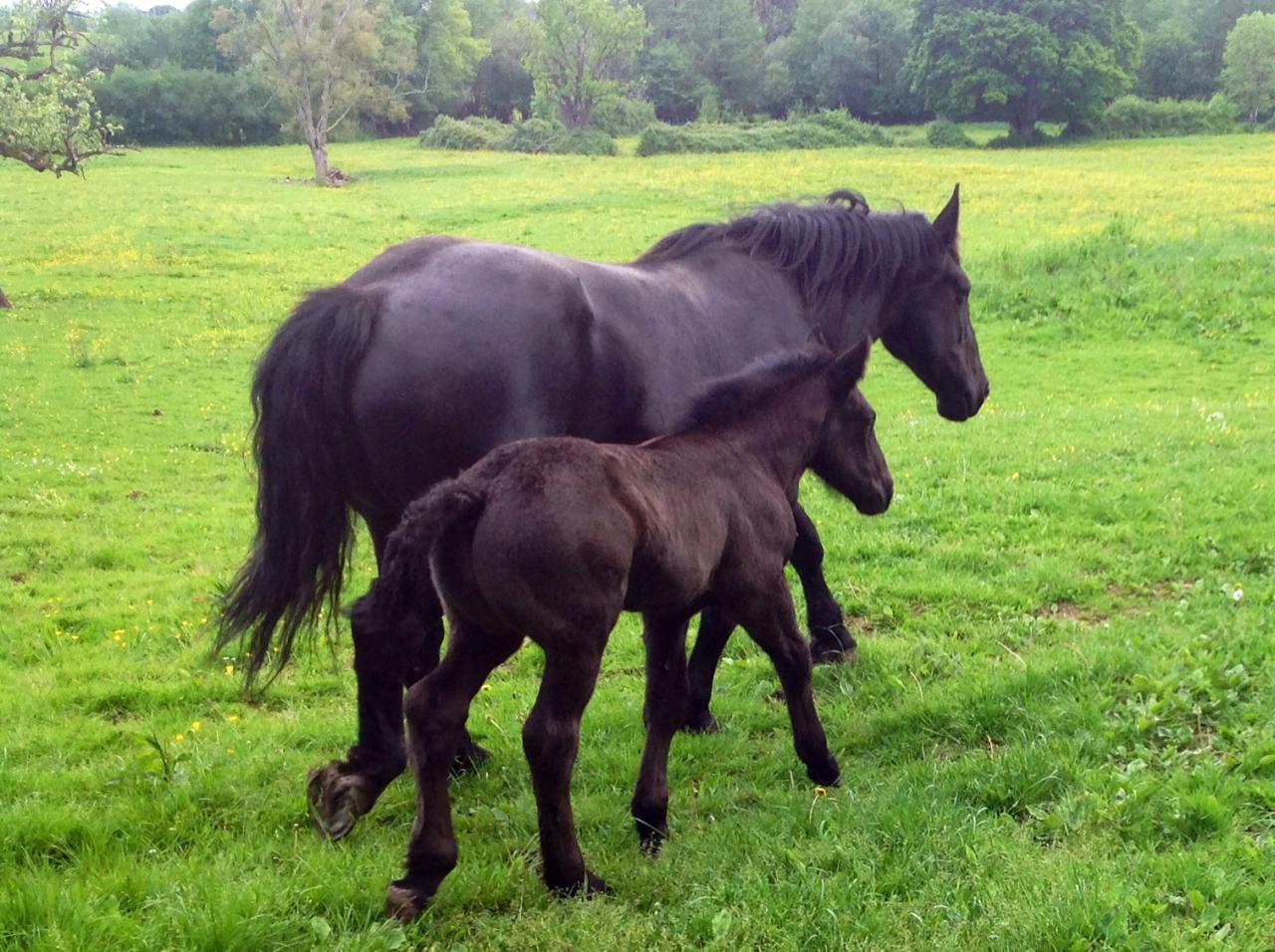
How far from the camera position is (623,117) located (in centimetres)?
6550

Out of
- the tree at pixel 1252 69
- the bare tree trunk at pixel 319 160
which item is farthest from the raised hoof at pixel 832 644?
the tree at pixel 1252 69

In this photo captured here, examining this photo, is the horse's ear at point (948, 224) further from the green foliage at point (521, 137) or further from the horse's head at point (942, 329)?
the green foliage at point (521, 137)

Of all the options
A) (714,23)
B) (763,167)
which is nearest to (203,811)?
(763,167)

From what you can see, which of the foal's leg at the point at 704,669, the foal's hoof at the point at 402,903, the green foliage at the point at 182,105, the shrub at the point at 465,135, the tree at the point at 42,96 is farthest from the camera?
the green foliage at the point at 182,105

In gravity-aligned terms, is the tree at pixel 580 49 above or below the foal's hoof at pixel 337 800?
above

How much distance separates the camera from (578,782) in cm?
447

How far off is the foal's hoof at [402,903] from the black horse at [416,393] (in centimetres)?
63

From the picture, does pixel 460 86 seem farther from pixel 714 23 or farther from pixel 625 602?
pixel 625 602

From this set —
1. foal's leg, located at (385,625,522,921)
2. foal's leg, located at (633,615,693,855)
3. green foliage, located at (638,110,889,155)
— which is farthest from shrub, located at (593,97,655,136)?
foal's leg, located at (385,625,522,921)

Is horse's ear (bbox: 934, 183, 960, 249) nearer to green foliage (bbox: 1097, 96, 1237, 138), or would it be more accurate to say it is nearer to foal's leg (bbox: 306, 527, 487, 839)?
foal's leg (bbox: 306, 527, 487, 839)

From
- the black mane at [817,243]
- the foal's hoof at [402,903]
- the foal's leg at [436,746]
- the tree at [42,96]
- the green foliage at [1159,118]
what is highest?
the green foliage at [1159,118]

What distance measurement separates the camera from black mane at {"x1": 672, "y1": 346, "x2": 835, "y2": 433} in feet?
14.1

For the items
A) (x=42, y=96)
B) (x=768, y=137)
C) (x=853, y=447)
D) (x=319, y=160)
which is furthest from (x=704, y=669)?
(x=768, y=137)

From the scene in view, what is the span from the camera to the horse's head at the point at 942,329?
5.95m
